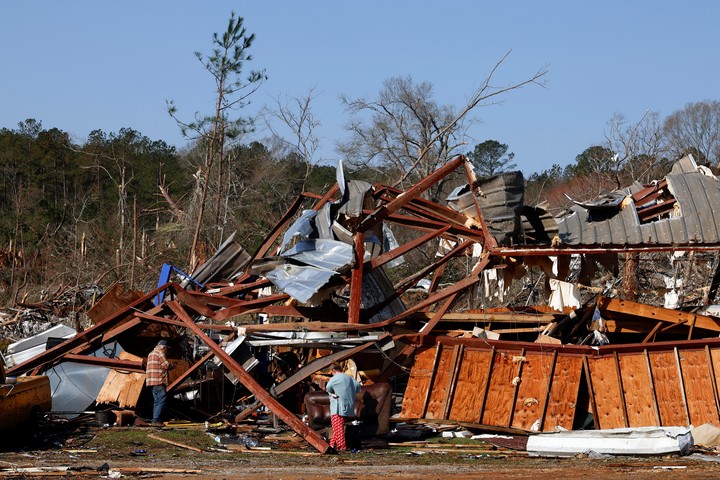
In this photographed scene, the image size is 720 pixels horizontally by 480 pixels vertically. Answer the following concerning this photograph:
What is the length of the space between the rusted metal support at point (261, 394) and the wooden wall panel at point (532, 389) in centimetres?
347

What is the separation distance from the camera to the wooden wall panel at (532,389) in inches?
603

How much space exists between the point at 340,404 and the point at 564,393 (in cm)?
398

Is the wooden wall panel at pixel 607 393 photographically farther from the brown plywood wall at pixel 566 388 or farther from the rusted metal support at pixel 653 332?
the rusted metal support at pixel 653 332

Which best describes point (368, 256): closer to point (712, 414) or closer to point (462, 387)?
point (462, 387)

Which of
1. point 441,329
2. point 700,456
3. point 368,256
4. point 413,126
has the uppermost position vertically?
point 413,126

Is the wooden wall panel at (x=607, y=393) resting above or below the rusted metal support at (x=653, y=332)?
below

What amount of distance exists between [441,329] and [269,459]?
19.8 feet

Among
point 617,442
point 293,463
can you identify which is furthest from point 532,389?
point 293,463

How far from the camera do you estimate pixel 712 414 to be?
1509 centimetres

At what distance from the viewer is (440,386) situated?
1595 centimetres

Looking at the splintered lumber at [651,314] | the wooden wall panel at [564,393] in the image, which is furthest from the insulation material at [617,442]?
the splintered lumber at [651,314]

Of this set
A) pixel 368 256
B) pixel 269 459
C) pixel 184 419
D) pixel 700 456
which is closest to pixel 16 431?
pixel 184 419

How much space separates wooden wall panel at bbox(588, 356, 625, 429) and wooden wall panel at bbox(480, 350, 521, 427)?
4.39 feet

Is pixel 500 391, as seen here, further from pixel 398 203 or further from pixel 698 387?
pixel 398 203
